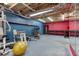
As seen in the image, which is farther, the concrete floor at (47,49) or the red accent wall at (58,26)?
the red accent wall at (58,26)

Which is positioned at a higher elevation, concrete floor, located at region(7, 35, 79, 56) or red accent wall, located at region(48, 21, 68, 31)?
red accent wall, located at region(48, 21, 68, 31)

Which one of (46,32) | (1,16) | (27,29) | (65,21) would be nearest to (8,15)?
(1,16)

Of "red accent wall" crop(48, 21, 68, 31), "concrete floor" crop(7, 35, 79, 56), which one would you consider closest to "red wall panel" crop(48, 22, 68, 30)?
"red accent wall" crop(48, 21, 68, 31)

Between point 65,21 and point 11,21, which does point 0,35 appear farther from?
point 65,21

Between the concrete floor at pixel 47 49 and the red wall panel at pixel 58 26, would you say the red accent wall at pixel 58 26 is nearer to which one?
the red wall panel at pixel 58 26

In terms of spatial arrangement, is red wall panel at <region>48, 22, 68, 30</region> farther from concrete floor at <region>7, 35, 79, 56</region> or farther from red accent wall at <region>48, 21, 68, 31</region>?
concrete floor at <region>7, 35, 79, 56</region>

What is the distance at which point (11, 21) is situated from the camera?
561 cm

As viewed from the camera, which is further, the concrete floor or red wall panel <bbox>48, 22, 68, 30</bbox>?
red wall panel <bbox>48, 22, 68, 30</bbox>

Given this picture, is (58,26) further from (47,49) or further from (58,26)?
(47,49)

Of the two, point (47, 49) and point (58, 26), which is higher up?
point (58, 26)

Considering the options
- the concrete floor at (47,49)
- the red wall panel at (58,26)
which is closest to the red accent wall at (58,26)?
the red wall panel at (58,26)

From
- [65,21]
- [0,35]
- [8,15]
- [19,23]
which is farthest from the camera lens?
[65,21]

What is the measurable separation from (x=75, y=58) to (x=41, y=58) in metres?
0.35

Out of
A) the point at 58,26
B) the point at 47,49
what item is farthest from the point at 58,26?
the point at 47,49
